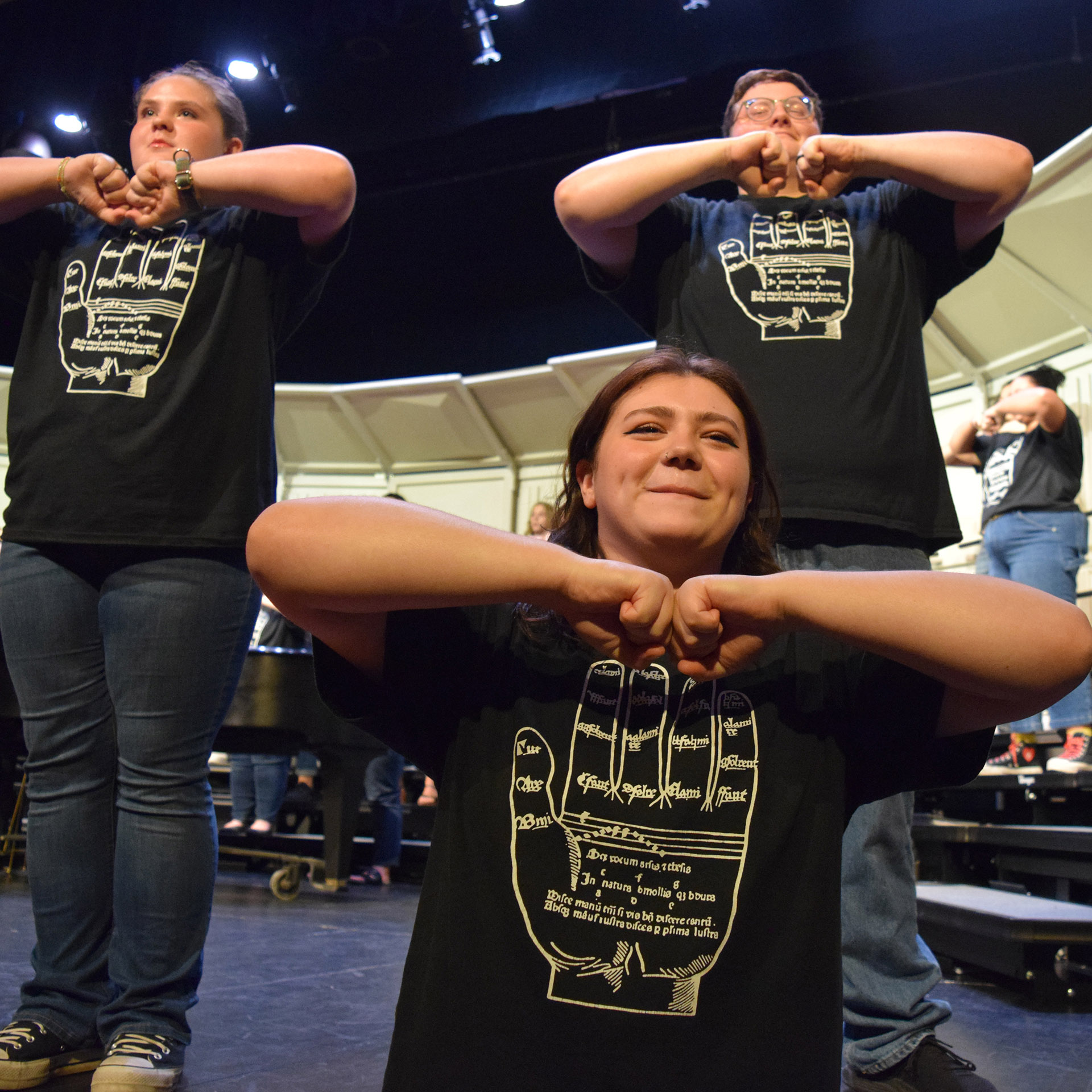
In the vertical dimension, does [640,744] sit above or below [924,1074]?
above

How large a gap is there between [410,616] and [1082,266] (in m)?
5.62

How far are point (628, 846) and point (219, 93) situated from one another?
1569 mm

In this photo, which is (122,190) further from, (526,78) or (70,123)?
(70,123)

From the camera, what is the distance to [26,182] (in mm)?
1589

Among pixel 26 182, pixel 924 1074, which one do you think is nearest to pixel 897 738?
pixel 924 1074

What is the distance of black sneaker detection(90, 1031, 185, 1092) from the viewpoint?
1292mm

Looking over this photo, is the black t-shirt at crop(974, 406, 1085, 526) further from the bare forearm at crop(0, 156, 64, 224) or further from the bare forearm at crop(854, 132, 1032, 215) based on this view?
the bare forearm at crop(0, 156, 64, 224)

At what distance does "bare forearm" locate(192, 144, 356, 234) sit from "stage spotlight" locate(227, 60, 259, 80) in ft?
15.8

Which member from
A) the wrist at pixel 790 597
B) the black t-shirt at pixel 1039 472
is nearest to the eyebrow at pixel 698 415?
the wrist at pixel 790 597

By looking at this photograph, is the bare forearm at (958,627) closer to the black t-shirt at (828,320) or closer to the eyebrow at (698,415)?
the eyebrow at (698,415)

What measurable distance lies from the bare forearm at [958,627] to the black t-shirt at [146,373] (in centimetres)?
98

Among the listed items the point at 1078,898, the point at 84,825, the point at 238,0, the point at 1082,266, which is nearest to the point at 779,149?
the point at 84,825

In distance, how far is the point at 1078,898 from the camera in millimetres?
3209

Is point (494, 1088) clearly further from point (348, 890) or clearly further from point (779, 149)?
point (348, 890)
